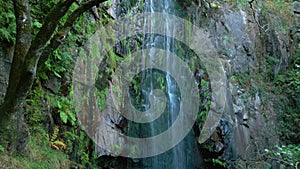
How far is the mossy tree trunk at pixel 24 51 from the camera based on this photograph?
11.4 feet

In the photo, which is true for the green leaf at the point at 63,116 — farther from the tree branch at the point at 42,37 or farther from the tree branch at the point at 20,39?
the tree branch at the point at 42,37

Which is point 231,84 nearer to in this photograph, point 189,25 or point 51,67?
point 189,25

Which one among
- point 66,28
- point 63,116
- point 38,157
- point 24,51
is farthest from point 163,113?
point 24,51

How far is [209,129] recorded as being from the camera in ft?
28.3

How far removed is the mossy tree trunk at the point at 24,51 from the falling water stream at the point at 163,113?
3.82m

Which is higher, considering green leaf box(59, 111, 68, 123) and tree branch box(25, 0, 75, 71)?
tree branch box(25, 0, 75, 71)

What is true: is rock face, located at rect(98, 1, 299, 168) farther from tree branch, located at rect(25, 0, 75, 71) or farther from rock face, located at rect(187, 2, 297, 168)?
tree branch, located at rect(25, 0, 75, 71)

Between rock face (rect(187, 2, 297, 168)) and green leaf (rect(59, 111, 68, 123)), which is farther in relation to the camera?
rock face (rect(187, 2, 297, 168))

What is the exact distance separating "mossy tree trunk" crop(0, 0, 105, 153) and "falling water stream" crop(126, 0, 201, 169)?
382cm

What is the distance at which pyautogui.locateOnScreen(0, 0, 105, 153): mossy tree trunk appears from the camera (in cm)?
348

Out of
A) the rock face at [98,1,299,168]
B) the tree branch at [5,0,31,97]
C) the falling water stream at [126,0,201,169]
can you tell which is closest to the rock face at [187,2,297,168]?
the rock face at [98,1,299,168]

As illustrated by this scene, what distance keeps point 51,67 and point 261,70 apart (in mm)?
8289

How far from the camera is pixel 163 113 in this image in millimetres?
8539

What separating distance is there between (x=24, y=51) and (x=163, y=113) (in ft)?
17.6
